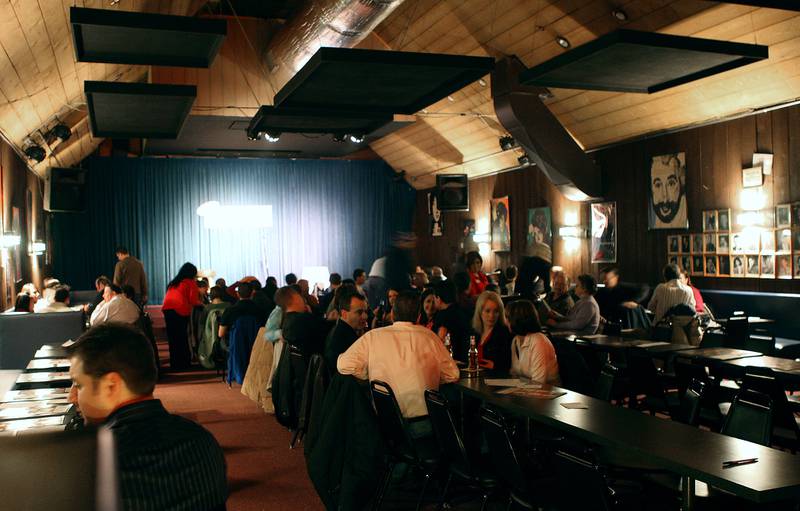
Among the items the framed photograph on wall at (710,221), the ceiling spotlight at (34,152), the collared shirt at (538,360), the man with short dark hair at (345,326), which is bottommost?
the collared shirt at (538,360)

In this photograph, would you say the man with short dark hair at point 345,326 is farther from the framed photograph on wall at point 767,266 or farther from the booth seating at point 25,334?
the framed photograph on wall at point 767,266

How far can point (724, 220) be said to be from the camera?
10328 mm

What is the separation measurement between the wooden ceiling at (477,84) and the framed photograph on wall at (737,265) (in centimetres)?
189

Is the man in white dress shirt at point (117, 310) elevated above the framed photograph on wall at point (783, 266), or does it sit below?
below

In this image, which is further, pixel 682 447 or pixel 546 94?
pixel 546 94

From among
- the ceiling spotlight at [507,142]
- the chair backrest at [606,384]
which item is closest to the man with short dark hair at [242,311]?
the chair backrest at [606,384]

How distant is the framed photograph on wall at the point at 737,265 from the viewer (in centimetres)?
1012

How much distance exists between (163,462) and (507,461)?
2.25 meters

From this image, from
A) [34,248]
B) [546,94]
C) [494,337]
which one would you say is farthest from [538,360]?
[34,248]

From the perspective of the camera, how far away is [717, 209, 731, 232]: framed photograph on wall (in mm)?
10242

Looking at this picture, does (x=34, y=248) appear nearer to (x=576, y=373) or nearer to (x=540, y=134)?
(x=540, y=134)

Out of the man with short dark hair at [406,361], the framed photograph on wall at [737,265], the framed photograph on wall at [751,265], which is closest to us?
the man with short dark hair at [406,361]

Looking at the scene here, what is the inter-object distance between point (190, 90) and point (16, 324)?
381 cm

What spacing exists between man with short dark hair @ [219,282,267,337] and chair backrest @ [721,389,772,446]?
6.24 meters
